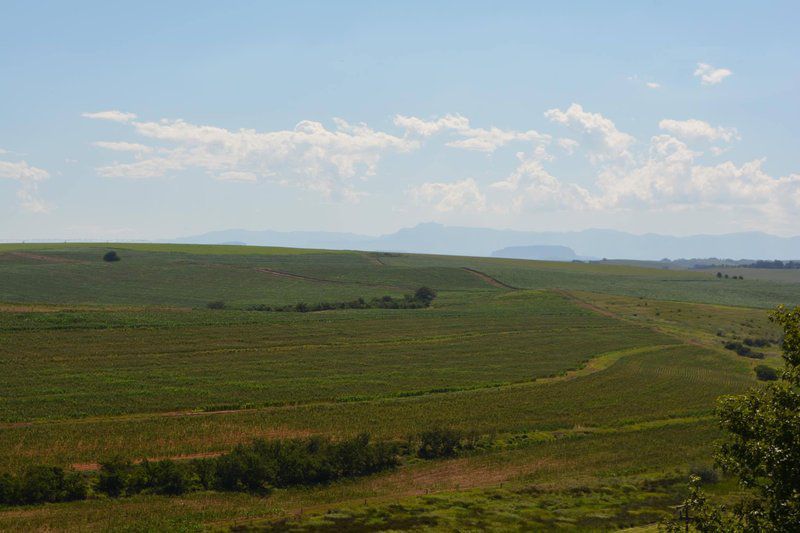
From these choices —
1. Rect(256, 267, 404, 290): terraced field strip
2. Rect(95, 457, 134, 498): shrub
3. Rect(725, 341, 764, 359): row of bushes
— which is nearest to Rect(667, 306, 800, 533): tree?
Rect(95, 457, 134, 498): shrub

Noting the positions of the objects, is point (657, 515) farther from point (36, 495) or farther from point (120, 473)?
point (36, 495)

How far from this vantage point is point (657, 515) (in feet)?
97.6

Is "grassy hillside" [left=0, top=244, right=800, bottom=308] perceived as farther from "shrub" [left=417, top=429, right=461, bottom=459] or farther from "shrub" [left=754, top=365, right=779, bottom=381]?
"shrub" [left=417, top=429, right=461, bottom=459]

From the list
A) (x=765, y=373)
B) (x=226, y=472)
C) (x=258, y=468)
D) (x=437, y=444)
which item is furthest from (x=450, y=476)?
(x=765, y=373)

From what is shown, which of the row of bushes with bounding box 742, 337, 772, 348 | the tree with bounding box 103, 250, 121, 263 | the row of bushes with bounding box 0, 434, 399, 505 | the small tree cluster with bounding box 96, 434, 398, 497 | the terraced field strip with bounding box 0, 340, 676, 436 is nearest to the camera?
the row of bushes with bounding box 0, 434, 399, 505

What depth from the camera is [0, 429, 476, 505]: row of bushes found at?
95.9 feet

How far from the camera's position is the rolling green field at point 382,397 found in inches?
1174

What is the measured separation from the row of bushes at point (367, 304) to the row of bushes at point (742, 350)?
4428 centimetres

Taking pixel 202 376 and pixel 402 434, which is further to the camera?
pixel 202 376

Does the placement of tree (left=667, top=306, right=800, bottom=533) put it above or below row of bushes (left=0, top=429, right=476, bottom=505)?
above

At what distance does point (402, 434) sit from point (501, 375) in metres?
20.9

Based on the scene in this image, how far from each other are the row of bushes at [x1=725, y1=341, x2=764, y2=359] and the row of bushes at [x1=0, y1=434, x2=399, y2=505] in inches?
2243

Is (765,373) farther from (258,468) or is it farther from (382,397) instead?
(258,468)

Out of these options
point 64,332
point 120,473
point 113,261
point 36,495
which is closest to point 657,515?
point 120,473
